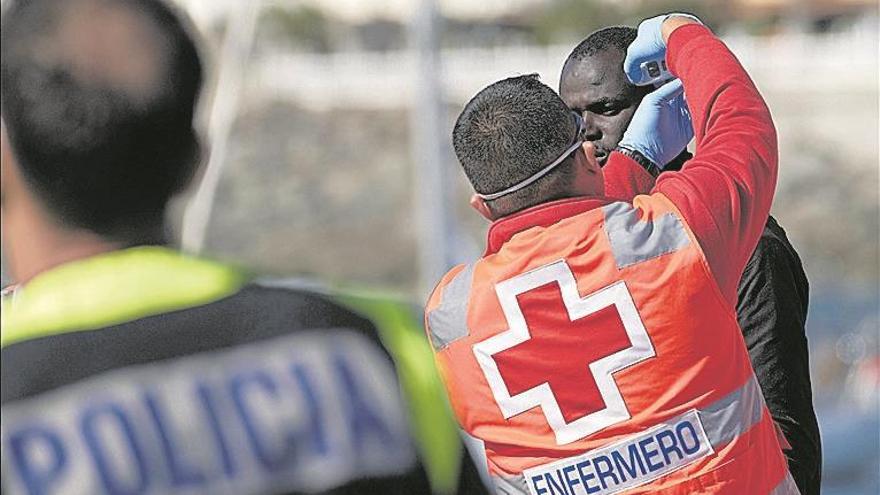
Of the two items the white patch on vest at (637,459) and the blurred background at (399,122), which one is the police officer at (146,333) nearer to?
the white patch on vest at (637,459)

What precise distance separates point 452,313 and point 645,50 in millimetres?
654

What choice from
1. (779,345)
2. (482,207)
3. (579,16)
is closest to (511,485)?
(482,207)

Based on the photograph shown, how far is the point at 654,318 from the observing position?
2480 millimetres

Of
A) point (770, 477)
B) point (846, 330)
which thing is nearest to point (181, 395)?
point (770, 477)

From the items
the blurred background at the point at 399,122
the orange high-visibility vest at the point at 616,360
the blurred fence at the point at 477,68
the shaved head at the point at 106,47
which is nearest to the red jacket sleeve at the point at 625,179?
the orange high-visibility vest at the point at 616,360

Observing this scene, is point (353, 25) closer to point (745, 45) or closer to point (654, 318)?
point (745, 45)

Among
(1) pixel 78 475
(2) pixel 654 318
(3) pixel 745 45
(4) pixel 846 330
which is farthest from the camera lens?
(3) pixel 745 45

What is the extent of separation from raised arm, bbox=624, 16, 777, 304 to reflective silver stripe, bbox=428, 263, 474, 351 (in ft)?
1.10

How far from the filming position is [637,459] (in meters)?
2.53

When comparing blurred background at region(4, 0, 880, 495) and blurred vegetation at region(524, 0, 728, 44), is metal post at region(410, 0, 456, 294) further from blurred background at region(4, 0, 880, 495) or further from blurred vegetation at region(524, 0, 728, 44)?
blurred vegetation at region(524, 0, 728, 44)

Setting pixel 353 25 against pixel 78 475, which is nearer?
pixel 78 475

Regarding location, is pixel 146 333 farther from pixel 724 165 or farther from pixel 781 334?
pixel 781 334

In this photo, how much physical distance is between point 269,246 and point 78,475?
156ft

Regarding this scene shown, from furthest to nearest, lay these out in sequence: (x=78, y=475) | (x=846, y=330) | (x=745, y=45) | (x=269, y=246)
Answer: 1. (x=745, y=45)
2. (x=269, y=246)
3. (x=846, y=330)
4. (x=78, y=475)
